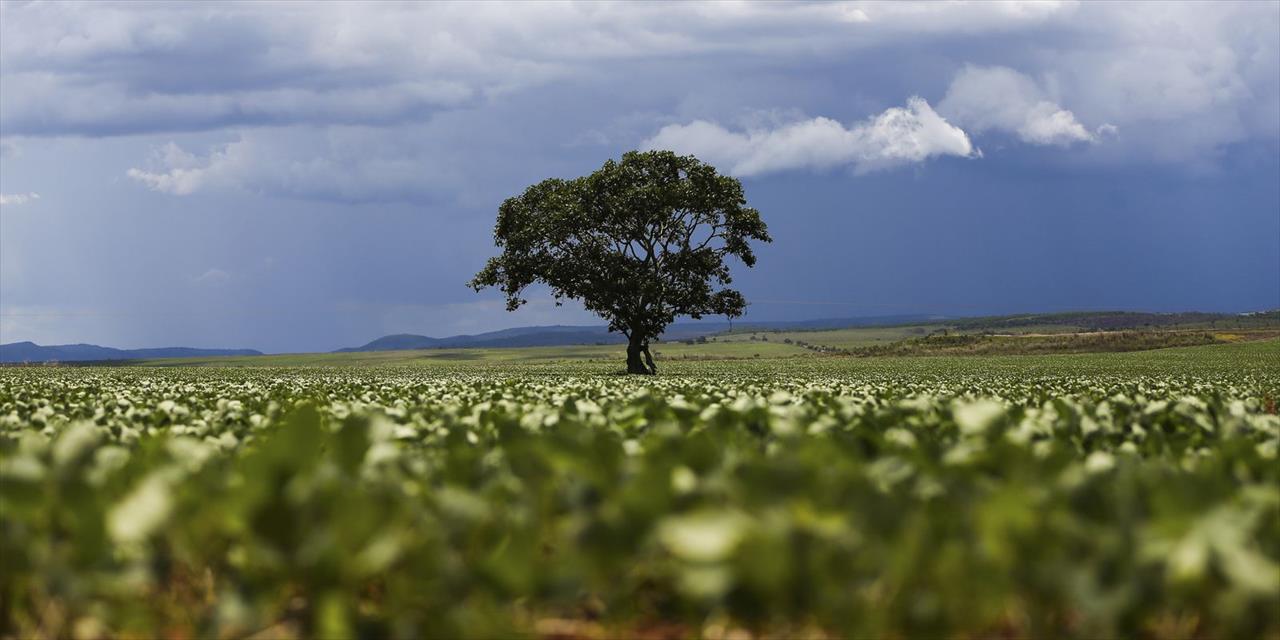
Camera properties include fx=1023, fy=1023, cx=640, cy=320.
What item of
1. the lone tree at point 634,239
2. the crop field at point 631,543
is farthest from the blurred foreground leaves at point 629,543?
the lone tree at point 634,239

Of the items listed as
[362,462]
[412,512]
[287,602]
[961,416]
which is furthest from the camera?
[961,416]

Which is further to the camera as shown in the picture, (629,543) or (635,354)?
(635,354)

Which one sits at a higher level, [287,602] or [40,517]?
[40,517]

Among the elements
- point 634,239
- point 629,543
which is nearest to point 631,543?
point 629,543

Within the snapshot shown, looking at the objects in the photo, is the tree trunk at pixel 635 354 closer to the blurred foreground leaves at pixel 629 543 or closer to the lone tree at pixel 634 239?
the lone tree at pixel 634 239

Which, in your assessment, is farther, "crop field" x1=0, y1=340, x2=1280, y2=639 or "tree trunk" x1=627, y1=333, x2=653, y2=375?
"tree trunk" x1=627, y1=333, x2=653, y2=375

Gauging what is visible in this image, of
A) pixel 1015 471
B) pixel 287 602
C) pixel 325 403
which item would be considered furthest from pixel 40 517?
pixel 325 403

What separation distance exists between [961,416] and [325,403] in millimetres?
9077

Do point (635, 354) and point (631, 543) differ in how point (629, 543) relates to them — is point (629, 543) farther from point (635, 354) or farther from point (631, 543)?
point (635, 354)

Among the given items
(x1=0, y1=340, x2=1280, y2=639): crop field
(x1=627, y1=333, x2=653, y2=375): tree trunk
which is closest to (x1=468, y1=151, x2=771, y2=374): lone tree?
(x1=627, y1=333, x2=653, y2=375): tree trunk

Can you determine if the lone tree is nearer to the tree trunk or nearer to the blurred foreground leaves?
the tree trunk

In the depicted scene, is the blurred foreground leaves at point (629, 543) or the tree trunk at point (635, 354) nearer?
the blurred foreground leaves at point (629, 543)

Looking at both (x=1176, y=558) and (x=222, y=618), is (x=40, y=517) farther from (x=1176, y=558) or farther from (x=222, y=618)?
(x=1176, y=558)

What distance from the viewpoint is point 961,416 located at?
6.02 meters
